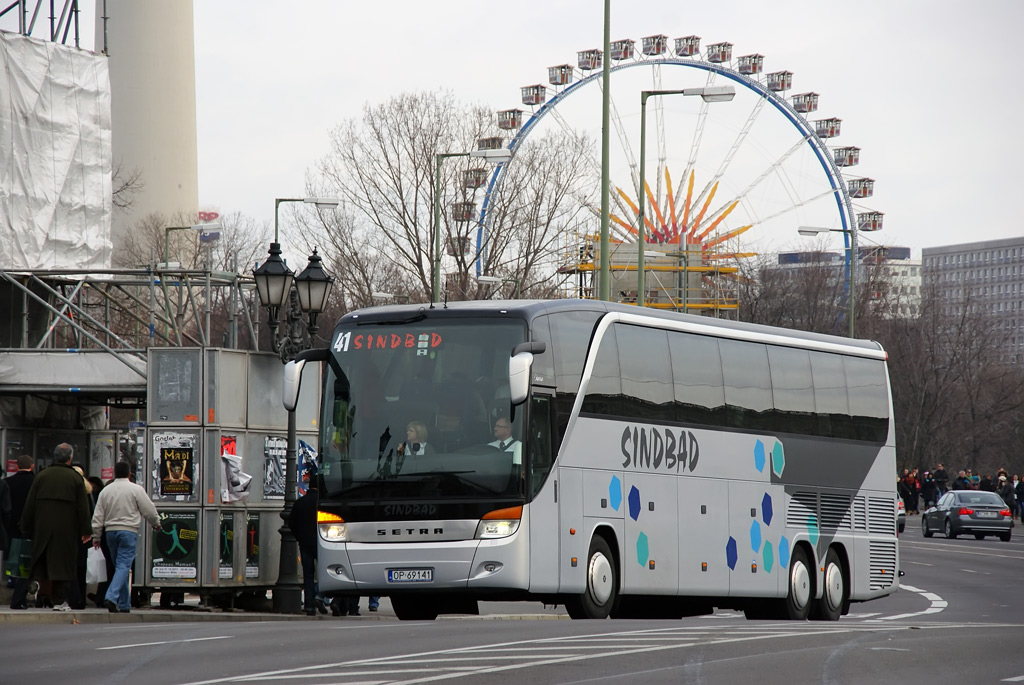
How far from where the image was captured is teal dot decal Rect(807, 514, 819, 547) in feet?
68.9

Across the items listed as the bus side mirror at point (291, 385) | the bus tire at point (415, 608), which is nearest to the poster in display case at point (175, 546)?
the bus tire at point (415, 608)

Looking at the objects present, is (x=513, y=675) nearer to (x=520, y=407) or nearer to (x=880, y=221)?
(x=520, y=407)

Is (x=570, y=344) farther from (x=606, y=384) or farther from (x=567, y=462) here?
(x=567, y=462)

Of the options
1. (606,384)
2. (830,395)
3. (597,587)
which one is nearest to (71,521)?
(597,587)

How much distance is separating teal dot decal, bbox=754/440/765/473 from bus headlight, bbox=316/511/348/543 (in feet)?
19.3

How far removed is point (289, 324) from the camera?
23.1 metres

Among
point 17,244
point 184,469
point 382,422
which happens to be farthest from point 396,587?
point 17,244

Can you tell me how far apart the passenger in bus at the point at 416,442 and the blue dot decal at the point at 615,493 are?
89.5 inches

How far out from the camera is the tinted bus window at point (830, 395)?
2148 centimetres

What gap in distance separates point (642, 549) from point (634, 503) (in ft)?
1.71

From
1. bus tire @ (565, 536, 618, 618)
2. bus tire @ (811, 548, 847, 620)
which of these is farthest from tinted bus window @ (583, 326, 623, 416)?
bus tire @ (811, 548, 847, 620)

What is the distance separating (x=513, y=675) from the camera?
10.6m

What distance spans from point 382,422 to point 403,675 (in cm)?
614

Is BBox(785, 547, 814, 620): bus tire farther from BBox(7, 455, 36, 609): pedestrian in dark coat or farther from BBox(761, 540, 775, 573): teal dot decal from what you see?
Result: BBox(7, 455, 36, 609): pedestrian in dark coat
